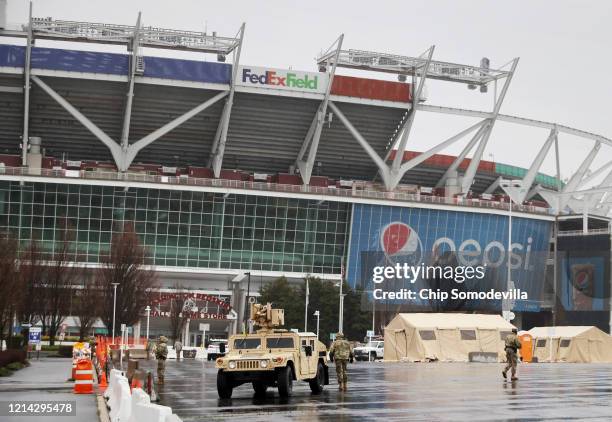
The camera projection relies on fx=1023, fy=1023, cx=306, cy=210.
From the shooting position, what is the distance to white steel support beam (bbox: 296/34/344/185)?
99.9 meters

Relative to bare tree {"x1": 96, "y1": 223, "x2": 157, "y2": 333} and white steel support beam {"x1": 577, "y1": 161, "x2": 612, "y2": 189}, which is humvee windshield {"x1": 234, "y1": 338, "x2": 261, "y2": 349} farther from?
white steel support beam {"x1": 577, "y1": 161, "x2": 612, "y2": 189}

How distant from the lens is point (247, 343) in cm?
2736

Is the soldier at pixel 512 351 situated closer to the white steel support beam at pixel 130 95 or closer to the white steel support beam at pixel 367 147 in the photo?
the white steel support beam at pixel 130 95

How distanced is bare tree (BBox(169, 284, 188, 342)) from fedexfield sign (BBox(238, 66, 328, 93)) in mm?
22072

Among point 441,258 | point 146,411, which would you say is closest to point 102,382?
point 146,411

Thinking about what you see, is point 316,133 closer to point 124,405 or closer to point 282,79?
point 282,79

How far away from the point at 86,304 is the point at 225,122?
1165 inches

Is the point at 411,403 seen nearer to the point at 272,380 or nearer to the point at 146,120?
the point at 272,380

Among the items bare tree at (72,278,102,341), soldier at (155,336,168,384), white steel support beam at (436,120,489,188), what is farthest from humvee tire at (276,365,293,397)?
white steel support beam at (436,120,489,188)

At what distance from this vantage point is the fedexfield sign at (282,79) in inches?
3935

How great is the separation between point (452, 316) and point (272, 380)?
38713mm

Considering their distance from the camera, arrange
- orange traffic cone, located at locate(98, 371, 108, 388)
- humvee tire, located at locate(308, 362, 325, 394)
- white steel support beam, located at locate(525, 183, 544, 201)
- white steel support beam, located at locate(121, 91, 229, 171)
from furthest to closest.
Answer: white steel support beam, located at locate(525, 183, 544, 201) → white steel support beam, located at locate(121, 91, 229, 171) → orange traffic cone, located at locate(98, 371, 108, 388) → humvee tire, located at locate(308, 362, 325, 394)

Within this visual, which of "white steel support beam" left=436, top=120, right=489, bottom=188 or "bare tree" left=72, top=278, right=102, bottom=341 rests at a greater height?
"white steel support beam" left=436, top=120, right=489, bottom=188

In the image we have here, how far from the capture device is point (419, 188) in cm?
12000
